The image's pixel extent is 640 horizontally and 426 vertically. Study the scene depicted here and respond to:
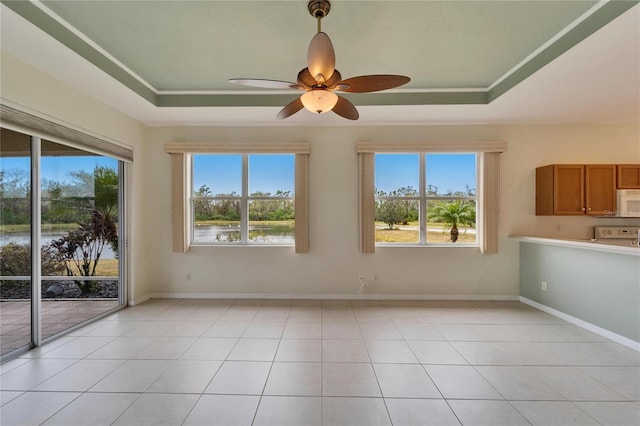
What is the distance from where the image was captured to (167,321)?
347cm

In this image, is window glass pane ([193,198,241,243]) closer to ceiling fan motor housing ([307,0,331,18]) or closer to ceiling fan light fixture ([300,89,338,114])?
ceiling fan light fixture ([300,89,338,114])

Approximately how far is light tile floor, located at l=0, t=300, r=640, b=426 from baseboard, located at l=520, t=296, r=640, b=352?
3.6 inches

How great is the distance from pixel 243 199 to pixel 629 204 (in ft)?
18.2

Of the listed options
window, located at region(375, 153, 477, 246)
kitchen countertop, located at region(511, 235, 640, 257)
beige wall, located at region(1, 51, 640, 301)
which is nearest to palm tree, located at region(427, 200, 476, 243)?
window, located at region(375, 153, 477, 246)

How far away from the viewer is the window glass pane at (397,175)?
4.45 metres

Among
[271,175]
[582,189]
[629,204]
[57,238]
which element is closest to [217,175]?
[271,175]

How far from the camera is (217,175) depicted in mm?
4535

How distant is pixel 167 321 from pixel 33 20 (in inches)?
122

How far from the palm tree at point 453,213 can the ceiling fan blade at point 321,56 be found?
316 cm

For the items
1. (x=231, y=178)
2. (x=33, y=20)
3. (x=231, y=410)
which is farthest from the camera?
(x=231, y=178)

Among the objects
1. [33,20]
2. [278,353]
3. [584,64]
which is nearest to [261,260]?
[278,353]

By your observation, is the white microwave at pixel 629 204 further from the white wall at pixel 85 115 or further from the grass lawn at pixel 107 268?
the grass lawn at pixel 107 268

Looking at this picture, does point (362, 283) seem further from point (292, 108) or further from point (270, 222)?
point (292, 108)

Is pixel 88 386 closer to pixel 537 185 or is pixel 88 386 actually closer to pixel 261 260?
pixel 261 260
